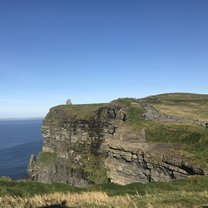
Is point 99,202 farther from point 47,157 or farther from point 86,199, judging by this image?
point 47,157

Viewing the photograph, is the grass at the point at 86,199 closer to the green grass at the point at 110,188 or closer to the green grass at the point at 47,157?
the green grass at the point at 110,188

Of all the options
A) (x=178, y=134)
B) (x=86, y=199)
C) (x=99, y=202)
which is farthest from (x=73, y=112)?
(x=99, y=202)

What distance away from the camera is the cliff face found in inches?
2564

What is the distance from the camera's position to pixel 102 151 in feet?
290

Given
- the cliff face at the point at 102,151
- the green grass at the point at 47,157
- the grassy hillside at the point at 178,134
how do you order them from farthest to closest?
the green grass at the point at 47,157, the cliff face at the point at 102,151, the grassy hillside at the point at 178,134

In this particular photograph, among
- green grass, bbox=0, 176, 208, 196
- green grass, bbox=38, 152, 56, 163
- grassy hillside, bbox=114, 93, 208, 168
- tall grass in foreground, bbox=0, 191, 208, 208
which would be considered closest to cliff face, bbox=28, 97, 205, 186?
green grass, bbox=38, 152, 56, 163

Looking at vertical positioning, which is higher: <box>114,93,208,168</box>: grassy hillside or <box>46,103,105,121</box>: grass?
<box>46,103,105,121</box>: grass

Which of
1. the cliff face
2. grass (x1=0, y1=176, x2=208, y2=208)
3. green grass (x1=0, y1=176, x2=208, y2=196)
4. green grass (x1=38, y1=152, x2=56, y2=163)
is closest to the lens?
grass (x1=0, y1=176, x2=208, y2=208)

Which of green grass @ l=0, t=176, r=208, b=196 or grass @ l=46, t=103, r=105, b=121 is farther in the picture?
grass @ l=46, t=103, r=105, b=121

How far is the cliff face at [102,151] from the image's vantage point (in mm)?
65125

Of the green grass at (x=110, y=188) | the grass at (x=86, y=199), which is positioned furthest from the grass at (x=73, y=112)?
the grass at (x=86, y=199)

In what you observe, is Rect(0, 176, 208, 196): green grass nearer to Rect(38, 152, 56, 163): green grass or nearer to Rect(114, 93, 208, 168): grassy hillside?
Rect(114, 93, 208, 168): grassy hillside

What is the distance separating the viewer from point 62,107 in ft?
385

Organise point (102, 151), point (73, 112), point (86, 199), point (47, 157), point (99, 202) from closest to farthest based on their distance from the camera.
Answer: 1. point (99, 202)
2. point (86, 199)
3. point (102, 151)
4. point (73, 112)
5. point (47, 157)
